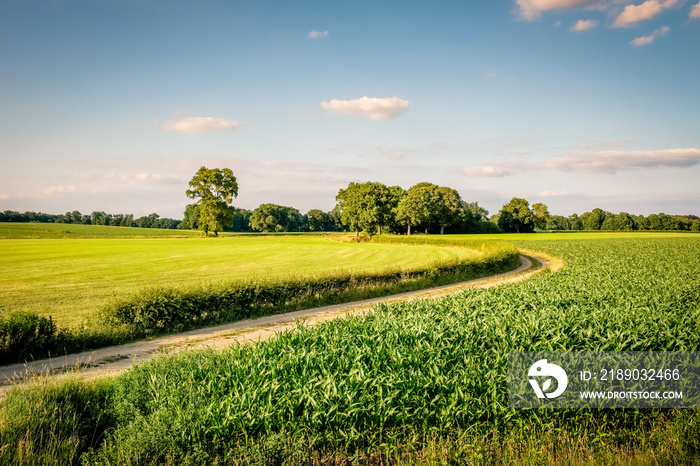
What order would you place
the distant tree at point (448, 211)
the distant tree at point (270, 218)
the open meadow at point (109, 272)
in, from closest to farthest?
the open meadow at point (109, 272), the distant tree at point (448, 211), the distant tree at point (270, 218)

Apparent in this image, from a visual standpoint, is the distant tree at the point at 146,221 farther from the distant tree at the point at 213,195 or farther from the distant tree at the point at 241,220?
the distant tree at the point at 213,195

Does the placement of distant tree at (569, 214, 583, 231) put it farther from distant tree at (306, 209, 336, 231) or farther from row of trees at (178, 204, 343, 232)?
distant tree at (306, 209, 336, 231)

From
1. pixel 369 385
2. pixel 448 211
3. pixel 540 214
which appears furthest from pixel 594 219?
pixel 369 385

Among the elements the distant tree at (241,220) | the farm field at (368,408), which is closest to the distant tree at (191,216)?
the distant tree at (241,220)

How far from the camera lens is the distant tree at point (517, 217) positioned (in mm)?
99750

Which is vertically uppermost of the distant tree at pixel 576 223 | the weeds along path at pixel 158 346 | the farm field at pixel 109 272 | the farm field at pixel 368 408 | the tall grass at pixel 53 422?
the distant tree at pixel 576 223

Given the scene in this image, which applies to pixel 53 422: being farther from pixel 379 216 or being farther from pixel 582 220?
pixel 582 220

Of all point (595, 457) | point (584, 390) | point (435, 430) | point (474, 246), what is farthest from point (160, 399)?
point (474, 246)

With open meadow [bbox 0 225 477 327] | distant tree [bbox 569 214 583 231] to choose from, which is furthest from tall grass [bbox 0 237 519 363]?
distant tree [bbox 569 214 583 231]

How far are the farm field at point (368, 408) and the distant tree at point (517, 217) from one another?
99954 millimetres

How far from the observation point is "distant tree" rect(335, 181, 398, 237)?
7119cm

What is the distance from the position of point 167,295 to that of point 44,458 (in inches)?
361

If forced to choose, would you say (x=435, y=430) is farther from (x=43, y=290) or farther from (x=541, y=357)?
(x=43, y=290)

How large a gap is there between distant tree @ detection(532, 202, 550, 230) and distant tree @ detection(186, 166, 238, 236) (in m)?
78.8
